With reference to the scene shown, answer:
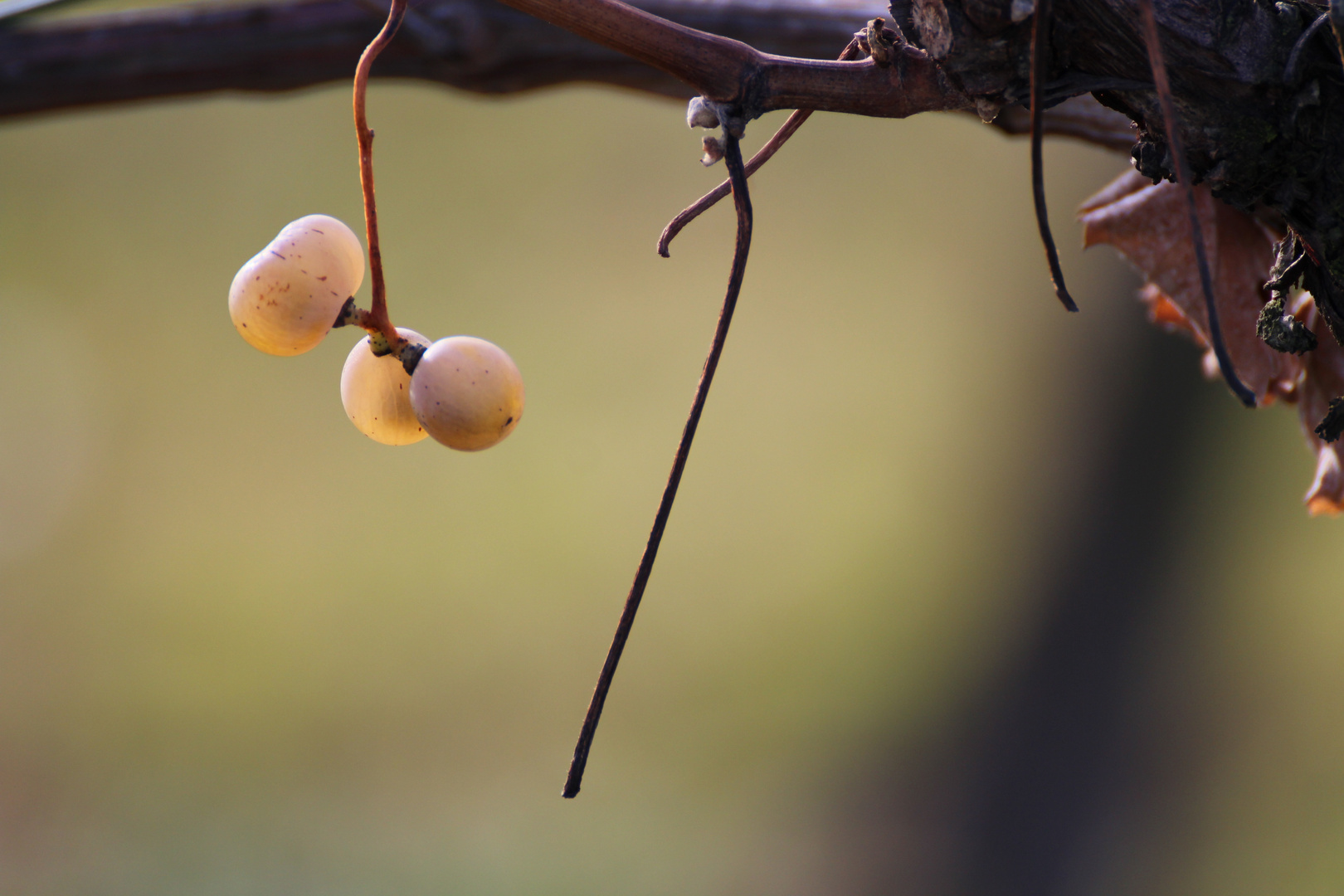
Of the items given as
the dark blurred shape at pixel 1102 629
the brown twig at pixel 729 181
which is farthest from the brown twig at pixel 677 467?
the dark blurred shape at pixel 1102 629

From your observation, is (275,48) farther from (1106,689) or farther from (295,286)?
(1106,689)

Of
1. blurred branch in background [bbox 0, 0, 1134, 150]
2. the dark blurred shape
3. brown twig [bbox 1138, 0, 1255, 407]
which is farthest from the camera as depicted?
the dark blurred shape

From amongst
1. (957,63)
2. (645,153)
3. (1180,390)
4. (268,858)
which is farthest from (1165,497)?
(268,858)

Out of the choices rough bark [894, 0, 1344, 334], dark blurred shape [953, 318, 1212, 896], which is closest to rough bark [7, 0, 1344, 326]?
rough bark [894, 0, 1344, 334]

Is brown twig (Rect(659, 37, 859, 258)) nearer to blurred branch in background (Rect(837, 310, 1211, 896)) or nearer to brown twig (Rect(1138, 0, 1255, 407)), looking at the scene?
brown twig (Rect(1138, 0, 1255, 407))

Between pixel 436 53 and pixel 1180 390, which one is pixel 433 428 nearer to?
pixel 436 53

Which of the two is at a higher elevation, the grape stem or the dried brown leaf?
the grape stem

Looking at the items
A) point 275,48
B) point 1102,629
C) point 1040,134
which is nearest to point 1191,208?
point 1040,134
